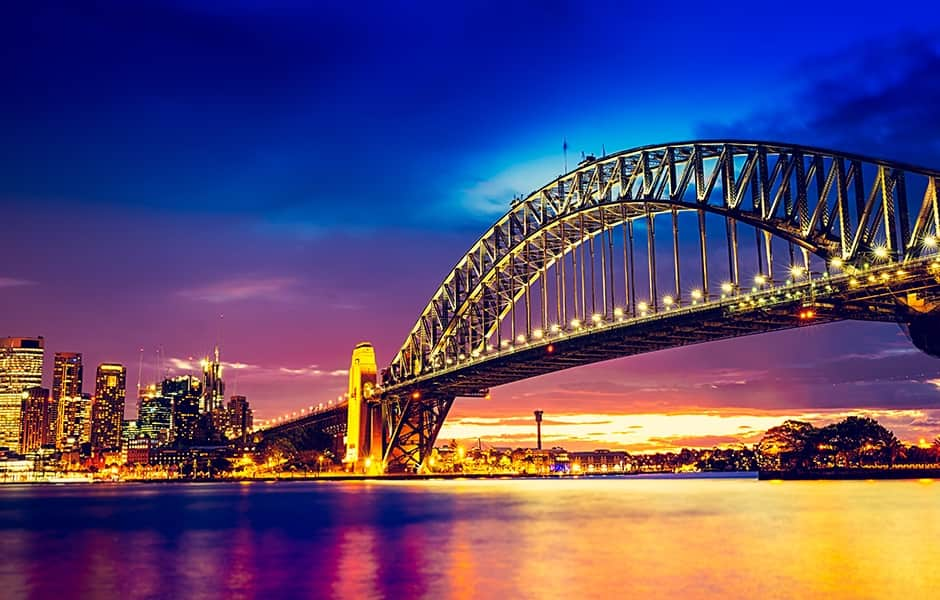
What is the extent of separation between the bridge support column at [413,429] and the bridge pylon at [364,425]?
2.01m

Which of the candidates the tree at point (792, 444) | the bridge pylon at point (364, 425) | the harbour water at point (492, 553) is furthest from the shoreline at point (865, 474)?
the harbour water at point (492, 553)

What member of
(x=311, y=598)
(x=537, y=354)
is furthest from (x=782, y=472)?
(x=311, y=598)

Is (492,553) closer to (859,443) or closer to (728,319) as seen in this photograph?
(728,319)

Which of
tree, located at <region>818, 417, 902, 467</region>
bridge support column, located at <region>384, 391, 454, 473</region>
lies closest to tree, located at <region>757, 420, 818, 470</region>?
tree, located at <region>818, 417, 902, 467</region>

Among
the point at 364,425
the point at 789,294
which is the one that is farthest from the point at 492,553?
the point at 364,425

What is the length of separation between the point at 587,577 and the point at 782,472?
10179 centimetres

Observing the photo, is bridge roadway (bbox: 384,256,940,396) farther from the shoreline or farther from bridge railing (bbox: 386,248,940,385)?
the shoreline

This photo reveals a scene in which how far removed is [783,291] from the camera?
52.8 meters

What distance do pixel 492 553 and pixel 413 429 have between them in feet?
248

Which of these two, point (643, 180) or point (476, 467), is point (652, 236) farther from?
point (476, 467)

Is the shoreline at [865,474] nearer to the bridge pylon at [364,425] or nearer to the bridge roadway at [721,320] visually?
the bridge roadway at [721,320]

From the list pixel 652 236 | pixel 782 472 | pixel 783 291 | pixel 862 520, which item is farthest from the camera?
pixel 782 472

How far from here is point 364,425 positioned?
110m

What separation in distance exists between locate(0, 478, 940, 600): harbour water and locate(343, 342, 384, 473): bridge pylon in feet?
167
